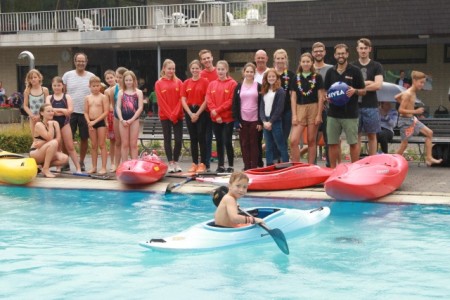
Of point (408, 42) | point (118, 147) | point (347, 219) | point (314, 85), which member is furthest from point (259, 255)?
point (408, 42)

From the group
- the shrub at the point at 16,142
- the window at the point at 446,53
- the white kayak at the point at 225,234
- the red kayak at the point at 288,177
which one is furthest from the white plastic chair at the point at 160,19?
the white kayak at the point at 225,234

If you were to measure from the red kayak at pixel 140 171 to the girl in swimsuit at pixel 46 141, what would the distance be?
1.65 metres

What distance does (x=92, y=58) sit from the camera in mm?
36125

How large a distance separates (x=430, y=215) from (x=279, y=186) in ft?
7.99

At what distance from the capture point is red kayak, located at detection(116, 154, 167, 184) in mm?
12367

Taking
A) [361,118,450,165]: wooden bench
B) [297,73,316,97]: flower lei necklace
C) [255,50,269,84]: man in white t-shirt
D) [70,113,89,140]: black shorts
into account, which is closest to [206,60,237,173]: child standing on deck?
[255,50,269,84]: man in white t-shirt

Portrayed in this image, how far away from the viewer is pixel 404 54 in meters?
29.9

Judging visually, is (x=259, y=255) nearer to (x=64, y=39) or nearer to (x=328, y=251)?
(x=328, y=251)

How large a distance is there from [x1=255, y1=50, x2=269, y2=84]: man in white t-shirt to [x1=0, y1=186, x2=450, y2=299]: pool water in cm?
270

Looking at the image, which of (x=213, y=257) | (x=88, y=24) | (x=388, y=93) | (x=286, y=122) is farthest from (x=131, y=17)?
(x=213, y=257)

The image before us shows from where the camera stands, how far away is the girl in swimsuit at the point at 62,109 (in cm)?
1371

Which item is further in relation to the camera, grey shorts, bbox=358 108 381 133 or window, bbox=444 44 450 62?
window, bbox=444 44 450 62

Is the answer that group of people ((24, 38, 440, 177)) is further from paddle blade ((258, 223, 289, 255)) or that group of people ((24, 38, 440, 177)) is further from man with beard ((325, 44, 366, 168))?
paddle blade ((258, 223, 289, 255))

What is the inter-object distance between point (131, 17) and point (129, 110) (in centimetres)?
2100
